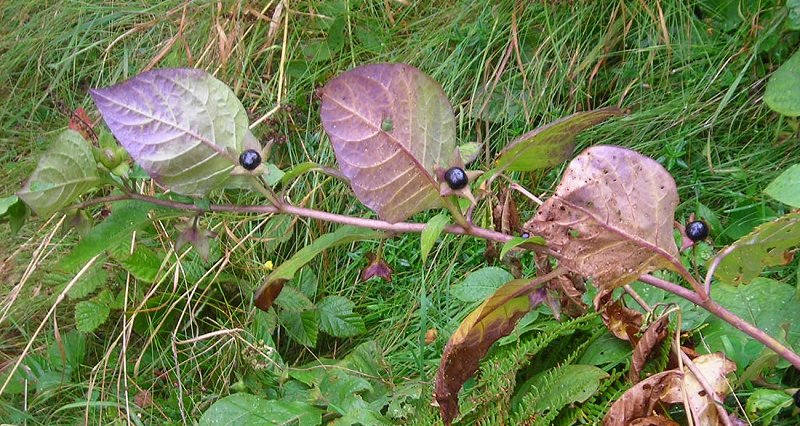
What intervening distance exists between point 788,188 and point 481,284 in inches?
19.5

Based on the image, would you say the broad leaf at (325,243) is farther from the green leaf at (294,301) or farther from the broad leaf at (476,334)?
the green leaf at (294,301)

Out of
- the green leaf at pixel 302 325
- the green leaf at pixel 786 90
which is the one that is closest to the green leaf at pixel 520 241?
the green leaf at pixel 786 90

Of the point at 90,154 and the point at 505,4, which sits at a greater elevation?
the point at 90,154

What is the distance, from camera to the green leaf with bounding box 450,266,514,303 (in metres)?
1.31

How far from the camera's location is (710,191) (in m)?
1.52

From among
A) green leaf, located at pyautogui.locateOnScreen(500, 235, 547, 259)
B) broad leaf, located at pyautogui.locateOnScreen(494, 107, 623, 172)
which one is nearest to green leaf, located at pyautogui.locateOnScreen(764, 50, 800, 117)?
broad leaf, located at pyautogui.locateOnScreen(494, 107, 623, 172)

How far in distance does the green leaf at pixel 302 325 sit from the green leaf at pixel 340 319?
2 cm

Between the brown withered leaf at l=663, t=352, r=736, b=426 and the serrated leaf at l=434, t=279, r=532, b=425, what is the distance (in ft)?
0.69

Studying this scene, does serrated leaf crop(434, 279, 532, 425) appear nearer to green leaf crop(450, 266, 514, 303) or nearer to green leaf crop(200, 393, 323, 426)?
green leaf crop(450, 266, 514, 303)

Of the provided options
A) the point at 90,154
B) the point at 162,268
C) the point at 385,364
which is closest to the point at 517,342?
the point at 385,364

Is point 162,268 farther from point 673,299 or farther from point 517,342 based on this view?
point 673,299

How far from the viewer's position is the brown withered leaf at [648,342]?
1.02 metres

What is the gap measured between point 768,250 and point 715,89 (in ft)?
2.52

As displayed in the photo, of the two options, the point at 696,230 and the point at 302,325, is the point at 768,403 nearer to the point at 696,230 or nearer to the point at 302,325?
the point at 696,230
